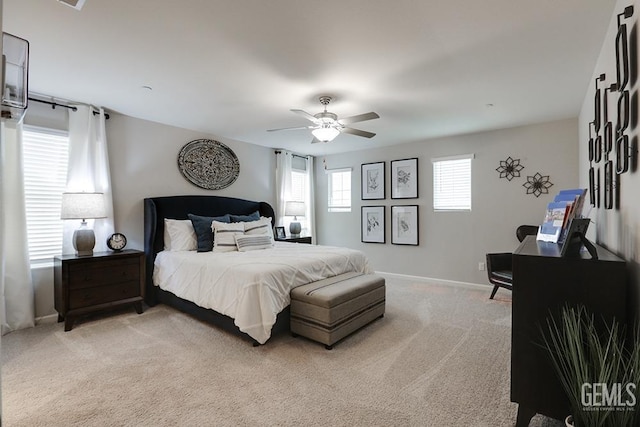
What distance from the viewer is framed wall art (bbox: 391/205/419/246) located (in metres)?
5.39

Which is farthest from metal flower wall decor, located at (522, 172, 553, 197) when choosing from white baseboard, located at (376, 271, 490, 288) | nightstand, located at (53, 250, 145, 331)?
nightstand, located at (53, 250, 145, 331)

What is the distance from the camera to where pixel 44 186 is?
3.44 m

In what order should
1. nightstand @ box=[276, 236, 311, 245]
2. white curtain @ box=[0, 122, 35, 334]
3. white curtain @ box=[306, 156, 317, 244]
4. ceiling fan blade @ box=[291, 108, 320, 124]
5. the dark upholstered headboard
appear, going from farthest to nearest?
white curtain @ box=[306, 156, 317, 244], nightstand @ box=[276, 236, 311, 245], the dark upholstered headboard, white curtain @ box=[0, 122, 35, 334], ceiling fan blade @ box=[291, 108, 320, 124]

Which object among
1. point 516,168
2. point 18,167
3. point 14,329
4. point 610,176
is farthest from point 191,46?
point 516,168

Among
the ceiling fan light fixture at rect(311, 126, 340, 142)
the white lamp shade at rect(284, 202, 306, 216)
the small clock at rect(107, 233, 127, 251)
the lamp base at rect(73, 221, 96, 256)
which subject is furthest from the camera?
the white lamp shade at rect(284, 202, 306, 216)

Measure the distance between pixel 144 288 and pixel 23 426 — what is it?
6.57ft

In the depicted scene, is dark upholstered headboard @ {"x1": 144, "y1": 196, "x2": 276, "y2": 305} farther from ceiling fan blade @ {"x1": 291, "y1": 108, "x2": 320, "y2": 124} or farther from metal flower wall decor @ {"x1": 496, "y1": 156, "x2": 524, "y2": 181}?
metal flower wall decor @ {"x1": 496, "y1": 156, "x2": 524, "y2": 181}

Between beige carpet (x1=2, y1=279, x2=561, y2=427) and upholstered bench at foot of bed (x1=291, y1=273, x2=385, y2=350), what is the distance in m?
0.11

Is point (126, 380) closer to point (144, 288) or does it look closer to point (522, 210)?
point (144, 288)

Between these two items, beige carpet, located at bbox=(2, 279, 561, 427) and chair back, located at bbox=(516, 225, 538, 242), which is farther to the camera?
→ chair back, located at bbox=(516, 225, 538, 242)

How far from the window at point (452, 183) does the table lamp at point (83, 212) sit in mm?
4559

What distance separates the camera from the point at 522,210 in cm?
445

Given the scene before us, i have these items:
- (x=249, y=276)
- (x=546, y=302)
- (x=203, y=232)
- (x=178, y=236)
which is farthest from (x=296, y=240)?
(x=546, y=302)

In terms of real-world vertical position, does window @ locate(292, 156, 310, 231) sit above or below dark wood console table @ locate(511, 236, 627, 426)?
above
